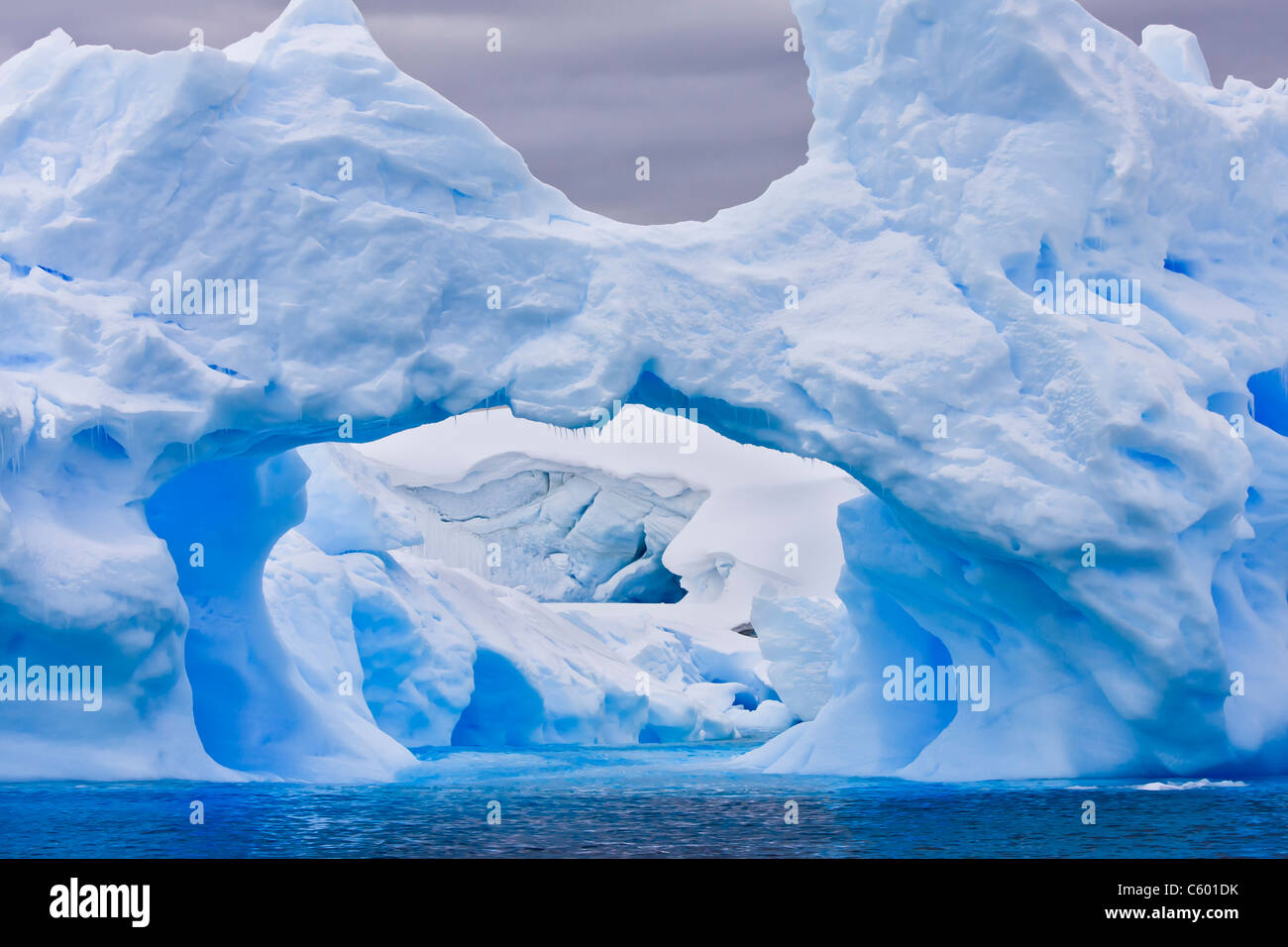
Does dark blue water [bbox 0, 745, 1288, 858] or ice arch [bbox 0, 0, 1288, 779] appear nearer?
dark blue water [bbox 0, 745, 1288, 858]

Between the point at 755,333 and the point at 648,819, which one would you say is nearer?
the point at 648,819

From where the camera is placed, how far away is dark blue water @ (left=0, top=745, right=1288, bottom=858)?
30.8ft

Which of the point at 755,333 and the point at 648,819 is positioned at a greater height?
the point at 755,333

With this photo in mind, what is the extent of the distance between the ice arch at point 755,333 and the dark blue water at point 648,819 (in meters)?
0.99

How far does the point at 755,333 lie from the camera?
13086mm

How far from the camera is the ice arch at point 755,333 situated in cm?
1229

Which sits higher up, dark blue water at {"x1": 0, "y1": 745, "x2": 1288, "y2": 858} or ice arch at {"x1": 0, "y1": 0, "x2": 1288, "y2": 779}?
ice arch at {"x1": 0, "y1": 0, "x2": 1288, "y2": 779}

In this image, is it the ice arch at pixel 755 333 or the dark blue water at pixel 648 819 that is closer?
the dark blue water at pixel 648 819

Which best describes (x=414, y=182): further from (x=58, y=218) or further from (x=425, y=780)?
(x=425, y=780)

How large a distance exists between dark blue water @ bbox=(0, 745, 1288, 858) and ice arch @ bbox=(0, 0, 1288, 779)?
986 mm

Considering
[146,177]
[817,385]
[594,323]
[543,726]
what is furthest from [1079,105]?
[543,726]

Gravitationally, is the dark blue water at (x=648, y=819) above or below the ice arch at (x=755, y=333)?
below

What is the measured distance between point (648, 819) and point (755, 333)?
13.7 ft

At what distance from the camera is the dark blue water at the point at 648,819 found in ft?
30.8
